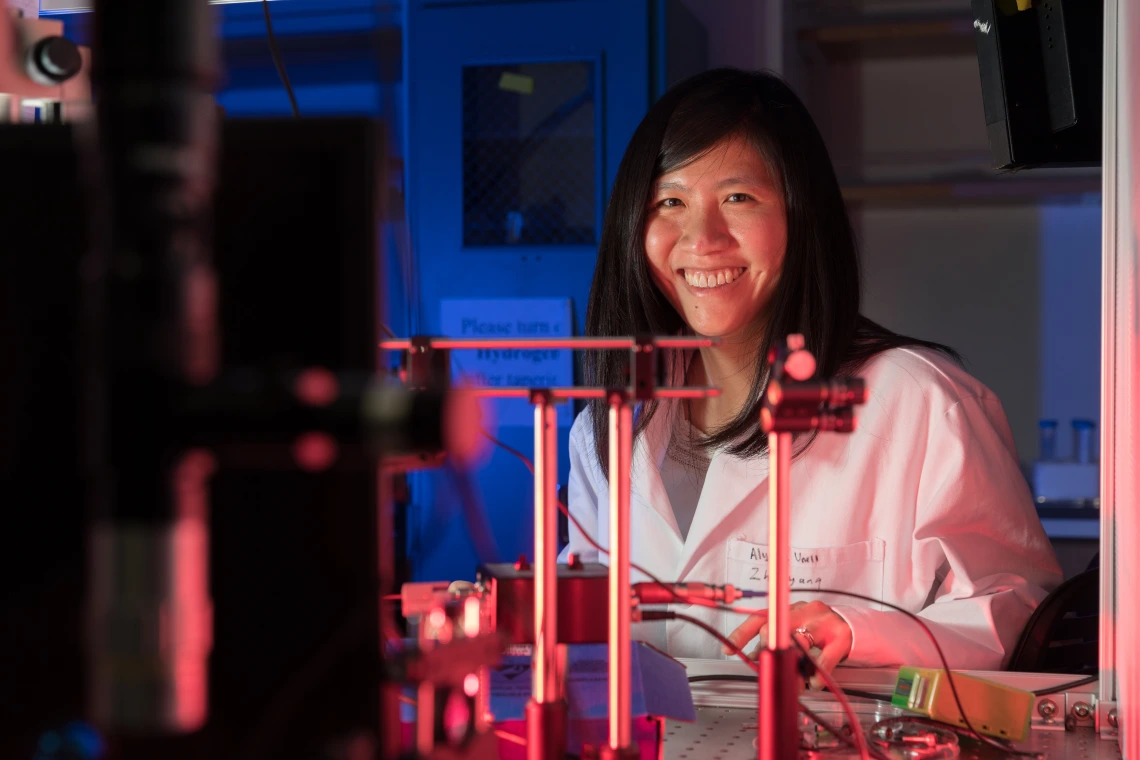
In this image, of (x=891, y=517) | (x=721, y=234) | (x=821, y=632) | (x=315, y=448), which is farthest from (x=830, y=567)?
(x=315, y=448)

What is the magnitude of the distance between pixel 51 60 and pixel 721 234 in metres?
1.21

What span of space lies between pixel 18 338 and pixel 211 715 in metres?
0.21

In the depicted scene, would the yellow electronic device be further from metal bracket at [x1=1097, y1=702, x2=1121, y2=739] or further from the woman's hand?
the woman's hand

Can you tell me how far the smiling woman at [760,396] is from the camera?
1618 millimetres

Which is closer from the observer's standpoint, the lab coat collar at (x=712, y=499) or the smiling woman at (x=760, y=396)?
the smiling woman at (x=760, y=396)

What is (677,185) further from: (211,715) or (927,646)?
(211,715)

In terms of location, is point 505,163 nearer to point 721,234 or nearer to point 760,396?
point 721,234

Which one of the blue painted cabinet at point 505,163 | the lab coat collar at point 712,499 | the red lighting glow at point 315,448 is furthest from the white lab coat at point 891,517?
the red lighting glow at point 315,448

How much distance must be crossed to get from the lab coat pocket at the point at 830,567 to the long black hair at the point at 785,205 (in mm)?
174

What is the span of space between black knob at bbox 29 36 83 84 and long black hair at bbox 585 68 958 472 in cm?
110

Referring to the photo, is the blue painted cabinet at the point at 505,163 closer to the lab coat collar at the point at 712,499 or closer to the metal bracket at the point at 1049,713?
the lab coat collar at the point at 712,499

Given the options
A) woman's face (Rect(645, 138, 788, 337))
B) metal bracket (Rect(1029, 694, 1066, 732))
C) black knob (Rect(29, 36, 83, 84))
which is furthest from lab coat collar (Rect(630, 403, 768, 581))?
black knob (Rect(29, 36, 83, 84))

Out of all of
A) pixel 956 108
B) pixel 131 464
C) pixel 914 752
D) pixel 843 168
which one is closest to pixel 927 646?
pixel 914 752

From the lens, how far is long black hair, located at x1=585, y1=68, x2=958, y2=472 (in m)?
1.73
